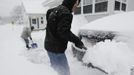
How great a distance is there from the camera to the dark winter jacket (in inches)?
80.4

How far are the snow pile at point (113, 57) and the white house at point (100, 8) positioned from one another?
8024 millimetres

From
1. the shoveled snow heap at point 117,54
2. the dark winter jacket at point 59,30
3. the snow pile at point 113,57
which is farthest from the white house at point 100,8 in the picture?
the dark winter jacket at point 59,30

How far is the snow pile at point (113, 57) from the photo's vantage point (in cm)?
232

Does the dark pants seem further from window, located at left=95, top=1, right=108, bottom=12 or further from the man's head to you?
window, located at left=95, top=1, right=108, bottom=12

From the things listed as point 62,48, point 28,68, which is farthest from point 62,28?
point 28,68

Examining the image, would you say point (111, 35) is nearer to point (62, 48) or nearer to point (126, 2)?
point (62, 48)

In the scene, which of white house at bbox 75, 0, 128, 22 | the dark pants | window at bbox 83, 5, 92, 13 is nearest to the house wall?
white house at bbox 75, 0, 128, 22

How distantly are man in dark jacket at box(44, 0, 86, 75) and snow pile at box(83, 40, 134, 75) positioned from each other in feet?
1.79

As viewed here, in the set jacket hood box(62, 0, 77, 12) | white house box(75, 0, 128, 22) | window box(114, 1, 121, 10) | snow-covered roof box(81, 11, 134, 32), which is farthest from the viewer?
window box(114, 1, 121, 10)

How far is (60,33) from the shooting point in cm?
207

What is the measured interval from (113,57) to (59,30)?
3.45ft

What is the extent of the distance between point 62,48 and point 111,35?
4.13ft

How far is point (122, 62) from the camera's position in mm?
2330

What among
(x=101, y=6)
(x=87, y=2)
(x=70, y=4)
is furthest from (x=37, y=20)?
(x=70, y=4)
